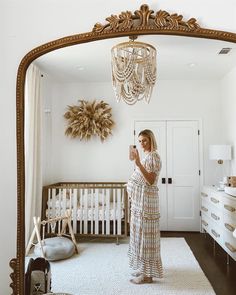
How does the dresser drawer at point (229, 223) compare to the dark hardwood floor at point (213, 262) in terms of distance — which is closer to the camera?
the dark hardwood floor at point (213, 262)

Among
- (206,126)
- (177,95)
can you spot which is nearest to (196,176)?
(206,126)

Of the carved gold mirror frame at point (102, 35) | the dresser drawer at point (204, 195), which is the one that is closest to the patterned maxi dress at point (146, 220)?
the dresser drawer at point (204, 195)

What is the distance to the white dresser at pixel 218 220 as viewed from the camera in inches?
54.5

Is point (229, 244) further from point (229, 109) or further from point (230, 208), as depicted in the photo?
point (229, 109)

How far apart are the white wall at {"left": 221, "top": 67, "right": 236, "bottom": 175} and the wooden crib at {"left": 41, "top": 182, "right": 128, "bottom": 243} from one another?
62 centimetres

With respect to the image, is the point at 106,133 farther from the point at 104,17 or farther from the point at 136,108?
the point at 104,17

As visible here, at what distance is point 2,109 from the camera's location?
4.68 feet

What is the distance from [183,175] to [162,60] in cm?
65

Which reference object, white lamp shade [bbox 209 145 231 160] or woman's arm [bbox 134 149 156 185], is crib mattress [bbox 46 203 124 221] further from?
white lamp shade [bbox 209 145 231 160]

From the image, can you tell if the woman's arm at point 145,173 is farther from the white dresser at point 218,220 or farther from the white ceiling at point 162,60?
the white ceiling at point 162,60

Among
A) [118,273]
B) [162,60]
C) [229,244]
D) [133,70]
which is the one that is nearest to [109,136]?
[133,70]

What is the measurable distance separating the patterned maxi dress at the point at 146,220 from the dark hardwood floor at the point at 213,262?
10cm

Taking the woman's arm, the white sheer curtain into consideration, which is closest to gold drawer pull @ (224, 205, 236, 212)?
the woman's arm

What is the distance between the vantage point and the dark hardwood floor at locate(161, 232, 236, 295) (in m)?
1.33
